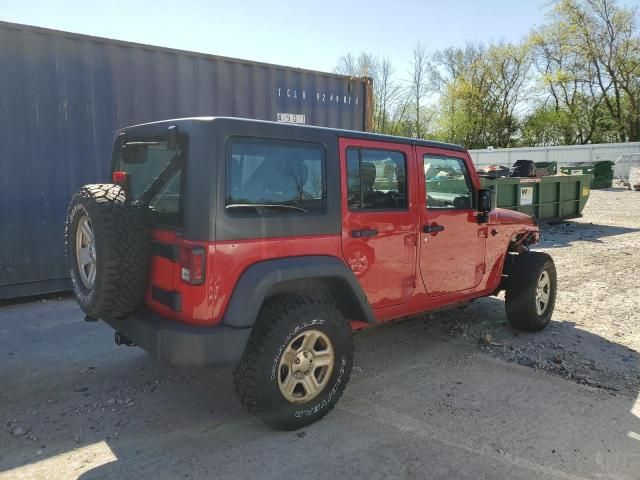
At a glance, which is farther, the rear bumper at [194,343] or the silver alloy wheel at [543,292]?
the silver alloy wheel at [543,292]

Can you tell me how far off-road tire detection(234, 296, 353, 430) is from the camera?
2.91 metres

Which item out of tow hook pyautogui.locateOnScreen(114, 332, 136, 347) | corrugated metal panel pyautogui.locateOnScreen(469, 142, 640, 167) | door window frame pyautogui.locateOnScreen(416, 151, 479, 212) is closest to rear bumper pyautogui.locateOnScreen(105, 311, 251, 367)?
tow hook pyautogui.locateOnScreen(114, 332, 136, 347)

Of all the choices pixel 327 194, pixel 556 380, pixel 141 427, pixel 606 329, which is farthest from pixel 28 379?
pixel 606 329

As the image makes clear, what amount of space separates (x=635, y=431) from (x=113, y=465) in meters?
3.11

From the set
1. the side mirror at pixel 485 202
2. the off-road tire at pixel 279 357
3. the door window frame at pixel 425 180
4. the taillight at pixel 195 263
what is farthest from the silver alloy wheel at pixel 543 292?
the taillight at pixel 195 263

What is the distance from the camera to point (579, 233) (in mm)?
11734

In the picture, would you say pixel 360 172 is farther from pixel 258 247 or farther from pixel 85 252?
pixel 85 252

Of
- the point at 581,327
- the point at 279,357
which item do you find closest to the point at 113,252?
the point at 279,357

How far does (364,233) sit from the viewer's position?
3.46m

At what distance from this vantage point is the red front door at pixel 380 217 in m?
3.42

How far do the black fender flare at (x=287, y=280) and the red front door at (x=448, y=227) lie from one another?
77 centimetres

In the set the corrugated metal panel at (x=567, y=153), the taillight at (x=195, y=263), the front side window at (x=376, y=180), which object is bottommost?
the taillight at (x=195, y=263)

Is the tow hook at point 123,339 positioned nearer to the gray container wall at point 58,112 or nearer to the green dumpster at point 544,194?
the gray container wall at point 58,112

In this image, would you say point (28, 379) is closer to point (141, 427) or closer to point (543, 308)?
point (141, 427)
